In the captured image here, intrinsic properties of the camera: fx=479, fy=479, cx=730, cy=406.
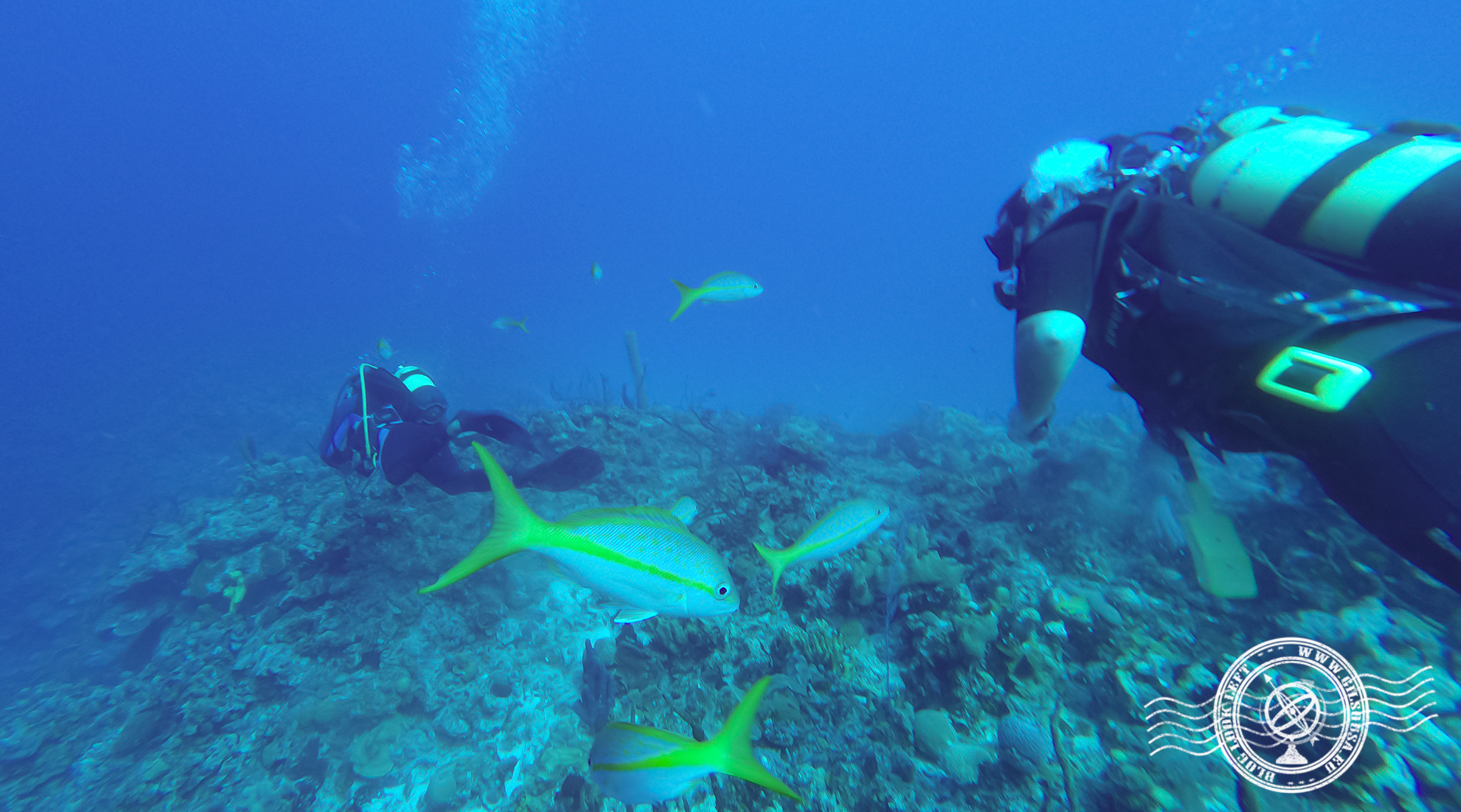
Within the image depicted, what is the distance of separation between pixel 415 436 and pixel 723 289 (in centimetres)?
409

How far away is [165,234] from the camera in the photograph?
11712 centimetres

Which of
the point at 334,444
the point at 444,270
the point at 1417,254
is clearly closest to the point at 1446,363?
the point at 1417,254

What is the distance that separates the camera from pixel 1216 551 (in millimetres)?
2234

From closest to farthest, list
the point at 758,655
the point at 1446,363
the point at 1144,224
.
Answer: the point at 1446,363
the point at 1144,224
the point at 758,655

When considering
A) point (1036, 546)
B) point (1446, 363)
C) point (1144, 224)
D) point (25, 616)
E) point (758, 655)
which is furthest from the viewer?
point (25, 616)

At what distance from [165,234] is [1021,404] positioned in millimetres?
185533

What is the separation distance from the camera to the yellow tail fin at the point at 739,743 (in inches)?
72.8

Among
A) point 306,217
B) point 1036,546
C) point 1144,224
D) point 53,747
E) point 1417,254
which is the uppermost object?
point 306,217

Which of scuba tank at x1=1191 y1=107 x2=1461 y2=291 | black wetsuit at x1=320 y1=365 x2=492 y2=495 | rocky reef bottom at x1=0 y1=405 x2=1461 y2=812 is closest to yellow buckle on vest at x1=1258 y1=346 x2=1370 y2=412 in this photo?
scuba tank at x1=1191 y1=107 x2=1461 y2=291

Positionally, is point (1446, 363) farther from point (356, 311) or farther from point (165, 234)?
point (165, 234)

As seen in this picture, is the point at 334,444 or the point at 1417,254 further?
the point at 334,444

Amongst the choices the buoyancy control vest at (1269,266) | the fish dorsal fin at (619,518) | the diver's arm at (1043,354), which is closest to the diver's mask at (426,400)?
the fish dorsal fin at (619,518)

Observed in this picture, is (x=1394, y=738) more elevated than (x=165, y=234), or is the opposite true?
(x=165, y=234)
